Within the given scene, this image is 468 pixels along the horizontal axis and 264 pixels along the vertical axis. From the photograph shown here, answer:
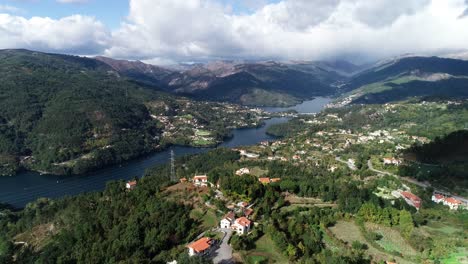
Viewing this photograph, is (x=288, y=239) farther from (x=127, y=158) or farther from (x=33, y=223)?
(x=127, y=158)

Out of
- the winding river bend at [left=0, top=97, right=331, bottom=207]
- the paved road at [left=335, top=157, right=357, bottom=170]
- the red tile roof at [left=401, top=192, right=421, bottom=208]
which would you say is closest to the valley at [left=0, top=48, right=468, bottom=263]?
the paved road at [left=335, top=157, right=357, bottom=170]

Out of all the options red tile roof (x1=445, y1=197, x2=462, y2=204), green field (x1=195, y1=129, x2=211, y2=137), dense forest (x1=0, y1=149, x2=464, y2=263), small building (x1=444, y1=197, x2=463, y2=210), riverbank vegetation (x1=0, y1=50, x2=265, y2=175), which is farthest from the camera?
green field (x1=195, y1=129, x2=211, y2=137)

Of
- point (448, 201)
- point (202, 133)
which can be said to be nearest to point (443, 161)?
point (448, 201)

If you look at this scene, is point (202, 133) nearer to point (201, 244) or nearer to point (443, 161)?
point (443, 161)

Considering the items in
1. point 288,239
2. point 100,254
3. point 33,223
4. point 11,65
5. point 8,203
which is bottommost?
point 8,203

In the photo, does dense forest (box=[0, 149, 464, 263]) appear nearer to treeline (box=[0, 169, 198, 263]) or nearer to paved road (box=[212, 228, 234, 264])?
treeline (box=[0, 169, 198, 263])

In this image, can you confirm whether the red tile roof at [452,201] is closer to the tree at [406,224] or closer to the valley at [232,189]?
the valley at [232,189]

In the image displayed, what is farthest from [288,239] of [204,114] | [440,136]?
[204,114]
